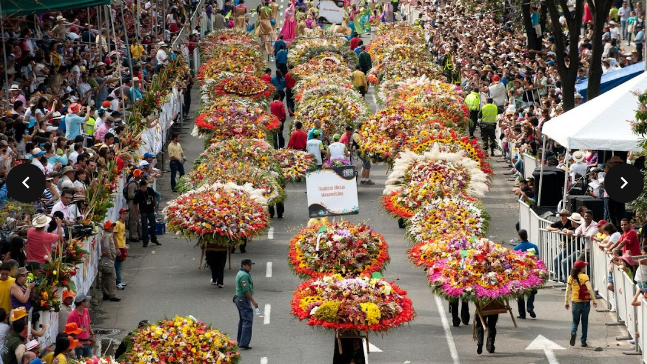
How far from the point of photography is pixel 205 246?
25.4 metres

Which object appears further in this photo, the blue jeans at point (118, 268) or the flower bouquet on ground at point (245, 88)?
the flower bouquet on ground at point (245, 88)

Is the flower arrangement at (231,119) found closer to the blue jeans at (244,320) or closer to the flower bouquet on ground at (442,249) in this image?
the flower bouquet on ground at (442,249)

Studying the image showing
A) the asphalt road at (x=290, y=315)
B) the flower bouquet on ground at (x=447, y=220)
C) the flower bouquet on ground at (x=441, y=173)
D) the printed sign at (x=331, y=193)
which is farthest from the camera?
the flower bouquet on ground at (x=441, y=173)

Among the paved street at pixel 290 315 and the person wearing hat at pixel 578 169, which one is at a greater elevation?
the person wearing hat at pixel 578 169

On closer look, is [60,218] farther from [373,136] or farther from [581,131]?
[373,136]

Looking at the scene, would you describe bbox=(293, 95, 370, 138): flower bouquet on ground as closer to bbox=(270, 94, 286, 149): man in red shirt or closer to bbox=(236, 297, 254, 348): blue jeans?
bbox=(270, 94, 286, 149): man in red shirt

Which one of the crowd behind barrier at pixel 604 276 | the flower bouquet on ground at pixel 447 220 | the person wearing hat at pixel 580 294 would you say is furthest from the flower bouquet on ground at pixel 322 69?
the person wearing hat at pixel 580 294

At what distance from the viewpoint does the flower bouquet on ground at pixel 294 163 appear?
3064 centimetres

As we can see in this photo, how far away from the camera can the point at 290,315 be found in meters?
23.4

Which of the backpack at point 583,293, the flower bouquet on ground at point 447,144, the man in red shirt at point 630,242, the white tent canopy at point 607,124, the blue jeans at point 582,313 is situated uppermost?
the white tent canopy at point 607,124

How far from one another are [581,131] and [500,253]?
4.75m

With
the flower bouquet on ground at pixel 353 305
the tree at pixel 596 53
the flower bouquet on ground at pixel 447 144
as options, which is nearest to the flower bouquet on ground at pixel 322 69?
the tree at pixel 596 53

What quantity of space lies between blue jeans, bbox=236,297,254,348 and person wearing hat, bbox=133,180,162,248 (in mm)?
6698

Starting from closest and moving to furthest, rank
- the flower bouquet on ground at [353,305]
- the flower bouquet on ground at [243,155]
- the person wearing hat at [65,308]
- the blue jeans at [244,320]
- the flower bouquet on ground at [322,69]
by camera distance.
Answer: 1. the flower bouquet on ground at [353,305]
2. the person wearing hat at [65,308]
3. the blue jeans at [244,320]
4. the flower bouquet on ground at [243,155]
5. the flower bouquet on ground at [322,69]
